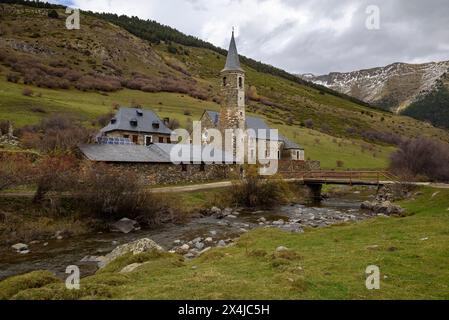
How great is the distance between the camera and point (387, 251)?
50.0ft

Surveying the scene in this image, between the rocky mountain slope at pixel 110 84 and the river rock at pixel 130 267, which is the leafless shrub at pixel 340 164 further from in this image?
the river rock at pixel 130 267

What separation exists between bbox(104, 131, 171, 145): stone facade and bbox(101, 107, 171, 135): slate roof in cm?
61

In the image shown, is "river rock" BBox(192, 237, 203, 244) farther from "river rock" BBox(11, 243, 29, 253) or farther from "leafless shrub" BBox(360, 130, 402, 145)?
"leafless shrub" BBox(360, 130, 402, 145)

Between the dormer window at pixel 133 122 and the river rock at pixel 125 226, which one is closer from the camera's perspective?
the river rock at pixel 125 226

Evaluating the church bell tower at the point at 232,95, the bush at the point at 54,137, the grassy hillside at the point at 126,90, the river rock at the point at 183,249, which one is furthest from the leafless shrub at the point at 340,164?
the river rock at the point at 183,249

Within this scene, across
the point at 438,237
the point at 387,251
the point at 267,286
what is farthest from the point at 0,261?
the point at 438,237

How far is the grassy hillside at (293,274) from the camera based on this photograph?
10.1 meters

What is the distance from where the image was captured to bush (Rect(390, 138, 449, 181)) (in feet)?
184

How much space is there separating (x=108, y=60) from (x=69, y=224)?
128139 millimetres

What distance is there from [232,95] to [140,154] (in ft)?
78.3

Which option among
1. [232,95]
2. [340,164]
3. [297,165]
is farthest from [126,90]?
[340,164]

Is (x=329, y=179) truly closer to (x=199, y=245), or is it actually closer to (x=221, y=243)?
(x=221, y=243)

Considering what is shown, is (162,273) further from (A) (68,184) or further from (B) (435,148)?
(B) (435,148)

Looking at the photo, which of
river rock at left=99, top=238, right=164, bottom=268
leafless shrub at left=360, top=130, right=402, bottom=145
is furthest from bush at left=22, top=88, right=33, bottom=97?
leafless shrub at left=360, top=130, right=402, bottom=145
